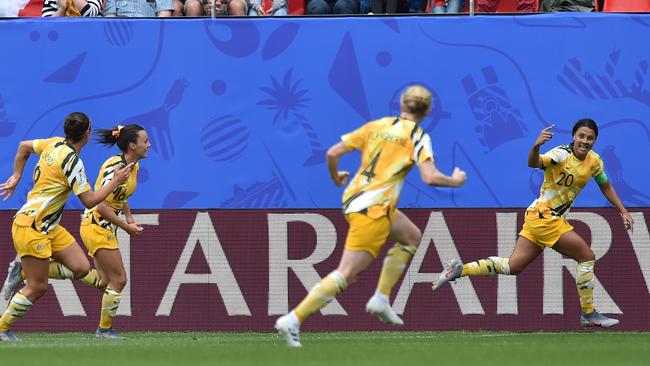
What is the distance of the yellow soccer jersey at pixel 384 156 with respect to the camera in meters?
10.1

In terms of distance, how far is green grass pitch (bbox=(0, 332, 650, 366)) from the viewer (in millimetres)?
9641

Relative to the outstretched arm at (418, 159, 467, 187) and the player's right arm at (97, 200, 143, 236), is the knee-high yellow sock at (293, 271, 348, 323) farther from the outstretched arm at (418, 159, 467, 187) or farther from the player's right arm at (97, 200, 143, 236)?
the player's right arm at (97, 200, 143, 236)

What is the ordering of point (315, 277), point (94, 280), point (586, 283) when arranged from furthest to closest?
1. point (315, 277)
2. point (94, 280)
3. point (586, 283)

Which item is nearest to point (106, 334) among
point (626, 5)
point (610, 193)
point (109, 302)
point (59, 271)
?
point (109, 302)

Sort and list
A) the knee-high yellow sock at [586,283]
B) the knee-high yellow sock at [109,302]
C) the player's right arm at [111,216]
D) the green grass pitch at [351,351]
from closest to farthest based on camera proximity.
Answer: the green grass pitch at [351,351] < the player's right arm at [111,216] < the knee-high yellow sock at [109,302] < the knee-high yellow sock at [586,283]

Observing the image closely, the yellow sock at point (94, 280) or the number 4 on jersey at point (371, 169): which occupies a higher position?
the number 4 on jersey at point (371, 169)

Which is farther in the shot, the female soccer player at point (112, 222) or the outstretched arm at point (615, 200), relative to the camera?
the outstretched arm at point (615, 200)

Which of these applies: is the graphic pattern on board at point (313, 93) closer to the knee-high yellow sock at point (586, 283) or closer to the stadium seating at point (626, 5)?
the stadium seating at point (626, 5)

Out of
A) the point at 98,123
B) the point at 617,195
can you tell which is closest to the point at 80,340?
the point at 98,123

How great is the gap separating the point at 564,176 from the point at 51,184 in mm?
5117

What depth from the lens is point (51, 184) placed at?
11.9 m

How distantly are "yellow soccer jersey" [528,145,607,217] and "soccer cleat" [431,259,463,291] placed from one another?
1016 mm

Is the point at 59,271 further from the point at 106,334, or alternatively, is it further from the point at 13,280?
the point at 106,334

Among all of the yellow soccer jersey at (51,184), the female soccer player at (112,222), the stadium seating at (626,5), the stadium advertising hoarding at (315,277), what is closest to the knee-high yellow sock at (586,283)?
the stadium advertising hoarding at (315,277)
